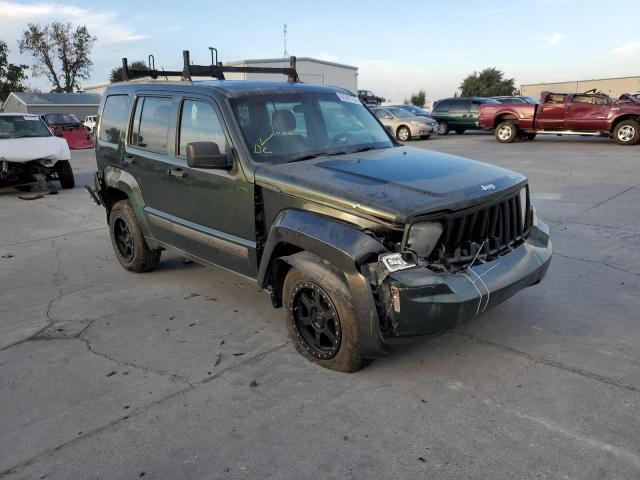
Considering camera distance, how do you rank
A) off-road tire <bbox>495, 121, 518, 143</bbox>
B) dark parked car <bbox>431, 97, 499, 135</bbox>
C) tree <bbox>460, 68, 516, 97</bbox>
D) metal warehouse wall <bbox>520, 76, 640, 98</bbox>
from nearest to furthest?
1. off-road tire <bbox>495, 121, 518, 143</bbox>
2. dark parked car <bbox>431, 97, 499, 135</bbox>
3. metal warehouse wall <bbox>520, 76, 640, 98</bbox>
4. tree <bbox>460, 68, 516, 97</bbox>

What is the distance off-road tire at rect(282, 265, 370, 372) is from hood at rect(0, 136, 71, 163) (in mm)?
9231

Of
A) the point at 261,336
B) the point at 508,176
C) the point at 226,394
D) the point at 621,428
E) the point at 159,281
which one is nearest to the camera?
the point at 621,428

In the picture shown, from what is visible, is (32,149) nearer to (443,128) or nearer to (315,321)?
(315,321)

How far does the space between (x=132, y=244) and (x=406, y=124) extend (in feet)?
57.0

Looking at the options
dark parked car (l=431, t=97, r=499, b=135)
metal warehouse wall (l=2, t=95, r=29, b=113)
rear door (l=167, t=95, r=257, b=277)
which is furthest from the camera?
metal warehouse wall (l=2, t=95, r=29, b=113)

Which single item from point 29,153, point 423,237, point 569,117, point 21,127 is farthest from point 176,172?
point 569,117

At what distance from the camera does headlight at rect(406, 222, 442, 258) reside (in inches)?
116

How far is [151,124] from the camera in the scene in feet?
15.4

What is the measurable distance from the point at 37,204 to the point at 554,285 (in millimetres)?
9362

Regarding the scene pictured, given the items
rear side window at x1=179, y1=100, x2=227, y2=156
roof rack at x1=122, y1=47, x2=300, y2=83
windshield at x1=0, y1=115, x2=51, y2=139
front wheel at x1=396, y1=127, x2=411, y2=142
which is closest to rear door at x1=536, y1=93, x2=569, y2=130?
front wheel at x1=396, y1=127, x2=411, y2=142

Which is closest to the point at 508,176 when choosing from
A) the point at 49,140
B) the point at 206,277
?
the point at 206,277

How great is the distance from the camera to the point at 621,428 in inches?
106

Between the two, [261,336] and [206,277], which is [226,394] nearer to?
[261,336]

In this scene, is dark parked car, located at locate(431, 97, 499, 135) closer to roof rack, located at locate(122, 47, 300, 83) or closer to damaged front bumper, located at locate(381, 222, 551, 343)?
roof rack, located at locate(122, 47, 300, 83)
